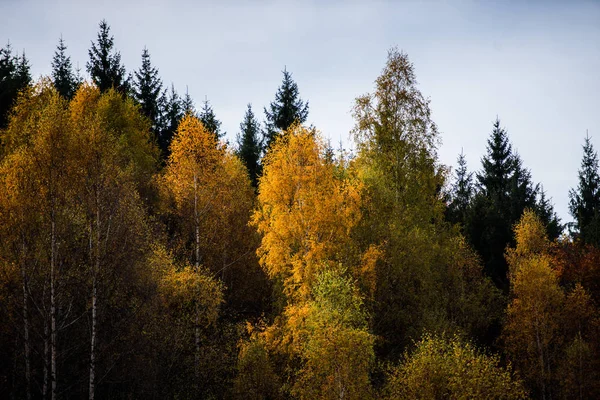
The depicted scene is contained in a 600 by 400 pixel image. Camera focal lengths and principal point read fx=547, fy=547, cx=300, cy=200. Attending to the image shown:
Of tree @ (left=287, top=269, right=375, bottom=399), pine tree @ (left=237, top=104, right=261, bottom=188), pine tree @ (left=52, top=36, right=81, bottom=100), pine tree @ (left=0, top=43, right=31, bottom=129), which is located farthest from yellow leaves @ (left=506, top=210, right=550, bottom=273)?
pine tree @ (left=52, top=36, right=81, bottom=100)

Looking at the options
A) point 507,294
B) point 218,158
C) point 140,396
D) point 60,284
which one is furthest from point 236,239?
point 507,294

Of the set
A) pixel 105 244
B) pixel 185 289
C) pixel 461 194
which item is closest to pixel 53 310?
pixel 105 244

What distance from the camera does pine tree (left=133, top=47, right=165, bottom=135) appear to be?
59469 mm

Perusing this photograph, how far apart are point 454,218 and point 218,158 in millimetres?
33302

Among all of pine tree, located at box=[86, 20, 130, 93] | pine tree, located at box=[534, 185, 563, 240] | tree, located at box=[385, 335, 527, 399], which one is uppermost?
pine tree, located at box=[86, 20, 130, 93]

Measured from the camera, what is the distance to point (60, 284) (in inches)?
824

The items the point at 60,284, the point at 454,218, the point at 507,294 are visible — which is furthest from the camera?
the point at 454,218

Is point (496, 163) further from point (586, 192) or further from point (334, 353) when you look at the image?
point (334, 353)

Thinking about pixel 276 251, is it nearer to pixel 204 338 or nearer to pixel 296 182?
pixel 296 182

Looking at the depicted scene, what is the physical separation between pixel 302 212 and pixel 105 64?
38318 mm

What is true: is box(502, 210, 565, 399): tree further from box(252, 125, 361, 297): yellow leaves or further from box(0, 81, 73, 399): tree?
box(0, 81, 73, 399): tree

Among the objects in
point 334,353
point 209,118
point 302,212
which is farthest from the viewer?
point 209,118

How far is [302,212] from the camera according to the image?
28.9 metres

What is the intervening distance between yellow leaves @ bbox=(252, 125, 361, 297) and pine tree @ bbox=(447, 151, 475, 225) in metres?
26.2
